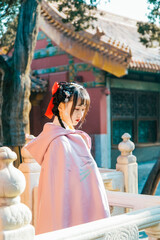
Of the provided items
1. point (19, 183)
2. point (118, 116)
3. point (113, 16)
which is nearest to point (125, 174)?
point (19, 183)

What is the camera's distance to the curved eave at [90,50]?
812cm

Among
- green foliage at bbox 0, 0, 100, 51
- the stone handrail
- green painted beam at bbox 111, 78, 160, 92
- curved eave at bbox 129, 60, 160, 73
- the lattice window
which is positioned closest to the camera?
the stone handrail

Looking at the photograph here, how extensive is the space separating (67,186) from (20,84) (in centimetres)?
300

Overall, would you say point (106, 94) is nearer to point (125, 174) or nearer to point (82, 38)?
point (82, 38)

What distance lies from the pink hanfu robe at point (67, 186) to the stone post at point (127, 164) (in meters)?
1.25

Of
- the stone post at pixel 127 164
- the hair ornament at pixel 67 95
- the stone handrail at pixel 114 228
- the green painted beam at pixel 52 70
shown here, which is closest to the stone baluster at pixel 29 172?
the hair ornament at pixel 67 95

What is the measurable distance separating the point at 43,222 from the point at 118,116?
23.9 ft

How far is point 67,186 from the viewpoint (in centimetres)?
212

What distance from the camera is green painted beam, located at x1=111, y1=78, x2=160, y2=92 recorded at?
9.18 metres

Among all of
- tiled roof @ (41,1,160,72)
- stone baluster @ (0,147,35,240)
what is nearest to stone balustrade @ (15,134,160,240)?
stone baluster @ (0,147,35,240)

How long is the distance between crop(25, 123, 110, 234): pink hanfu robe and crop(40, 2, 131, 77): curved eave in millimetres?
6092

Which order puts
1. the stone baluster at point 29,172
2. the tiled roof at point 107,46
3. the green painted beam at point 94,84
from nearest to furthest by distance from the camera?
the stone baluster at point 29,172 < the tiled roof at point 107,46 < the green painted beam at point 94,84

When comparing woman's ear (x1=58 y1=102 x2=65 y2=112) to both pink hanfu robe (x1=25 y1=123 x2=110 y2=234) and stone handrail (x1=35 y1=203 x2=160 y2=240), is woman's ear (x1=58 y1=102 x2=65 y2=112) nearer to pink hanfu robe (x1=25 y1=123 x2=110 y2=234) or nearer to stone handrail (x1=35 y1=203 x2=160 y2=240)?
pink hanfu robe (x1=25 y1=123 x2=110 y2=234)

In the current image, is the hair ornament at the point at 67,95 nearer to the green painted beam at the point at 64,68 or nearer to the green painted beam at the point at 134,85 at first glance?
the green painted beam at the point at 64,68
